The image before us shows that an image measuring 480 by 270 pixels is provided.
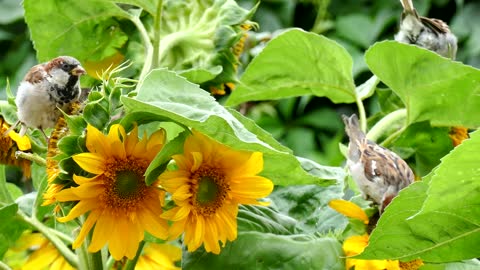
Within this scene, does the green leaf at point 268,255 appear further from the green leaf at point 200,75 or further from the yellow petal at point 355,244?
the green leaf at point 200,75

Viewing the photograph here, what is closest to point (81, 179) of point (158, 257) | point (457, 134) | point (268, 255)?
point (268, 255)

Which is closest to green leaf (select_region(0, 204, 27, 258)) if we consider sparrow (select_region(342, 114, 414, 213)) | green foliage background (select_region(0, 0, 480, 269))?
green foliage background (select_region(0, 0, 480, 269))

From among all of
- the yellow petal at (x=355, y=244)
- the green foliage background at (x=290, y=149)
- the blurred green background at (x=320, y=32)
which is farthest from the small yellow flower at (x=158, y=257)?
the blurred green background at (x=320, y=32)

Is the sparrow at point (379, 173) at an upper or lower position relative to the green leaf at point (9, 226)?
upper

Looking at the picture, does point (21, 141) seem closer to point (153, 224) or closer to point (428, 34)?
point (153, 224)

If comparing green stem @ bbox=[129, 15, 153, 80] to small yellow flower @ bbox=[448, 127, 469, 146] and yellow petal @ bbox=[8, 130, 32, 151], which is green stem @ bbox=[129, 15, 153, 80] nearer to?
yellow petal @ bbox=[8, 130, 32, 151]

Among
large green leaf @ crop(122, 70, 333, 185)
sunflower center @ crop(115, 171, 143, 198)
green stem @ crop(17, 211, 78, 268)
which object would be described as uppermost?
large green leaf @ crop(122, 70, 333, 185)
